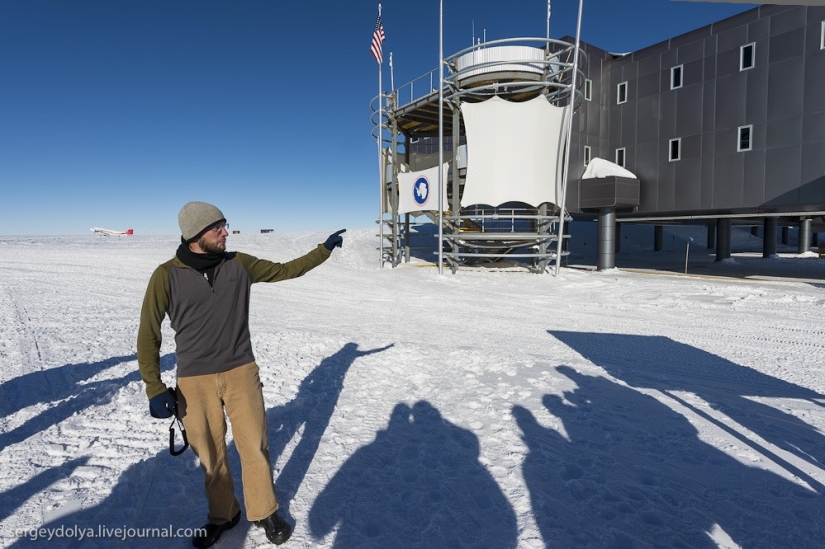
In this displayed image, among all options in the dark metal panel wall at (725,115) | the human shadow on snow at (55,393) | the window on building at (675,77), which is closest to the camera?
the human shadow on snow at (55,393)

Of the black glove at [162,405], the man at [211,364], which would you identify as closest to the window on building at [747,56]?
the man at [211,364]

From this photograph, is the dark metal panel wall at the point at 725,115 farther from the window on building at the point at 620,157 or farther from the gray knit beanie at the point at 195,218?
the gray knit beanie at the point at 195,218

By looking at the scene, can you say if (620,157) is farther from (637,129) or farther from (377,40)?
(377,40)

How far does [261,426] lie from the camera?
2.81 meters

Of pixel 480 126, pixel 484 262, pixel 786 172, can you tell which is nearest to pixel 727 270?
pixel 786 172

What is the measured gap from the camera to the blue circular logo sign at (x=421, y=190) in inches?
834

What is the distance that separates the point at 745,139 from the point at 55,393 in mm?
23221

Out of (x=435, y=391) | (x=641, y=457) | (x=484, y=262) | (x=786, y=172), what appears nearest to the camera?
(x=641, y=457)

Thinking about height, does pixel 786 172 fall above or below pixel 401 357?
above

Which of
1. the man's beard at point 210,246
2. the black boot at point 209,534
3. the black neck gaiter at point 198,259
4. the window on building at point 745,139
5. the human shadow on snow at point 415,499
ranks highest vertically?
the window on building at point 745,139

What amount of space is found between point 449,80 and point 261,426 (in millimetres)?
19495

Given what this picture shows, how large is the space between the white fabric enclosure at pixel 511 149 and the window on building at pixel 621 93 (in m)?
4.99

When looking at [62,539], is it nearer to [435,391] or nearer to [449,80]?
[435,391]

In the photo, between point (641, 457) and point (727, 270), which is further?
point (727, 270)
